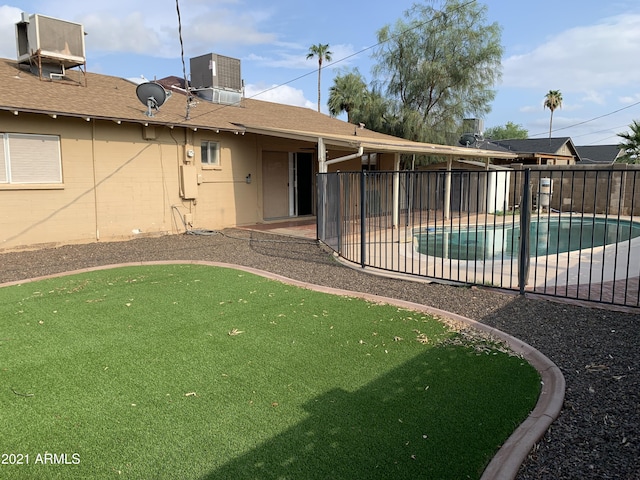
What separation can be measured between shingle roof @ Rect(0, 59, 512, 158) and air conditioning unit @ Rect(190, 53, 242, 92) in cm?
97

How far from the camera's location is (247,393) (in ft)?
12.2

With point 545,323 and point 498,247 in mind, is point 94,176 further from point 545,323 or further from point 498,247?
point 498,247

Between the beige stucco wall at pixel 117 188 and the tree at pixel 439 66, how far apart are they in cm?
1255

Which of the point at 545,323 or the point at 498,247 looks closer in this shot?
the point at 545,323

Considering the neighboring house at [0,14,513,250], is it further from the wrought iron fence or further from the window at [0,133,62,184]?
the wrought iron fence

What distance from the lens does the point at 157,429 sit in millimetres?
3158

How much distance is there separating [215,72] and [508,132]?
2859 inches

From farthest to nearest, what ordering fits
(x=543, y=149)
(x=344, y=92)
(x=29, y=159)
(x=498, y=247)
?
1. (x=344, y=92)
2. (x=543, y=149)
3. (x=498, y=247)
4. (x=29, y=159)

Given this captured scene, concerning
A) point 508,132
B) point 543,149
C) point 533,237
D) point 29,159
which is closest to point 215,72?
point 29,159

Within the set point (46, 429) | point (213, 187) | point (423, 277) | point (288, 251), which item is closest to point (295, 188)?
point (213, 187)

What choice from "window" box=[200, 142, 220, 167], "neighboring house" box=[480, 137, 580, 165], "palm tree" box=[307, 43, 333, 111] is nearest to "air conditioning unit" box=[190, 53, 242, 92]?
"window" box=[200, 142, 220, 167]

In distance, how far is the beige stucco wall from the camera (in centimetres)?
1014

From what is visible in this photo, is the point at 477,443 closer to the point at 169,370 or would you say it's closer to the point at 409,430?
the point at 409,430

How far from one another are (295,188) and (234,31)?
7.32 m
